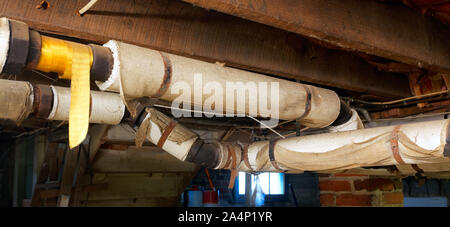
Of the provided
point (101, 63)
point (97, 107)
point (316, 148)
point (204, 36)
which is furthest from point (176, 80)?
point (316, 148)

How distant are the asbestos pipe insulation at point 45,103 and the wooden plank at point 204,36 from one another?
313mm

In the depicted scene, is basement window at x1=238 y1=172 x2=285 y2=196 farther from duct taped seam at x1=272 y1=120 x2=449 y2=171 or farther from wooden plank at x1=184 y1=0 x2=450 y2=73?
wooden plank at x1=184 y1=0 x2=450 y2=73

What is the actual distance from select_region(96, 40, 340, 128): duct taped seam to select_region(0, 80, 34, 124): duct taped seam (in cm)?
41

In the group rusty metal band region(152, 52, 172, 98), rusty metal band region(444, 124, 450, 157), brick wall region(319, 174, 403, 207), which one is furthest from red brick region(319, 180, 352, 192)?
rusty metal band region(152, 52, 172, 98)

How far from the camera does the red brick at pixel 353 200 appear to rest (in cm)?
250

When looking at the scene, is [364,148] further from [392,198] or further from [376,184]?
[392,198]

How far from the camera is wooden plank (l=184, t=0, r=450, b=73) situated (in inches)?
37.3

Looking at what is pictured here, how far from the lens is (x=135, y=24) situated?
1.16 metres

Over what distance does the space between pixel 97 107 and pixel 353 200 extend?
73.0 inches

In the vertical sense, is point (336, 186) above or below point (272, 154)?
below

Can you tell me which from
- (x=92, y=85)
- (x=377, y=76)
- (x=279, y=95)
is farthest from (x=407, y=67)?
(x=92, y=85)

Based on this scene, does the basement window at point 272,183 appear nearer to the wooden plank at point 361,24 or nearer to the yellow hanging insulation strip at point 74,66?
the wooden plank at point 361,24

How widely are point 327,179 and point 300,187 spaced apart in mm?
2872

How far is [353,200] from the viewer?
2.55 metres
